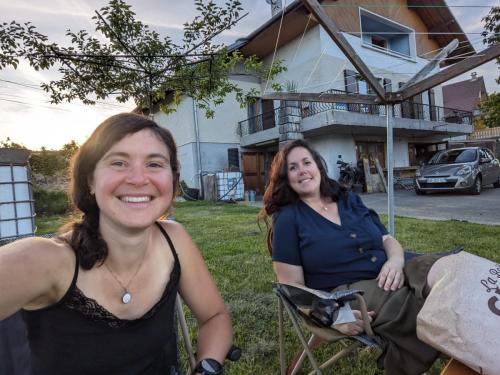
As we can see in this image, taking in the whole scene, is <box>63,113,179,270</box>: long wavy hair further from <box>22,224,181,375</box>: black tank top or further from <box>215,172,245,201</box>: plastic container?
<box>215,172,245,201</box>: plastic container

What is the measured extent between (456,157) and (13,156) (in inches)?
479

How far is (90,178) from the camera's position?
130 centimetres

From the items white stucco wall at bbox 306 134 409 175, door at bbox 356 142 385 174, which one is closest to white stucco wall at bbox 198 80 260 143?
white stucco wall at bbox 306 134 409 175

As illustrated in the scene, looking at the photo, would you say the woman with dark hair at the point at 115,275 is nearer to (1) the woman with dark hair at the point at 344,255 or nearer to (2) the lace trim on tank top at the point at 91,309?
(2) the lace trim on tank top at the point at 91,309

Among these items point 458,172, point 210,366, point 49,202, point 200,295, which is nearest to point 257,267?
point 200,295

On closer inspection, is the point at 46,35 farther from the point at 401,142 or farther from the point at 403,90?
the point at 401,142

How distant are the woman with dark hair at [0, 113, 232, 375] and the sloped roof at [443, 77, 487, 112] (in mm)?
38721

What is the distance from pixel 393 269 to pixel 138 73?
6.36 feet

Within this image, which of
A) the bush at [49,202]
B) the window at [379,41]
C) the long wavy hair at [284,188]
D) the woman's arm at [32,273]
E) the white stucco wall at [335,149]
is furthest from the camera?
the window at [379,41]

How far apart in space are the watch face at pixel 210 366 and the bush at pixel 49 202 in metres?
12.3

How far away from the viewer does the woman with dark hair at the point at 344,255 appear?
1581 millimetres

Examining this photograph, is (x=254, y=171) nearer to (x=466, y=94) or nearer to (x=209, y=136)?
(x=209, y=136)

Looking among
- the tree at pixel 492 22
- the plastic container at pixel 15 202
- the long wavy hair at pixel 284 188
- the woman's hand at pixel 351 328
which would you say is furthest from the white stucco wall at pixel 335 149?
the woman's hand at pixel 351 328

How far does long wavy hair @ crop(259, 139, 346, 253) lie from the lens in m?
2.40
